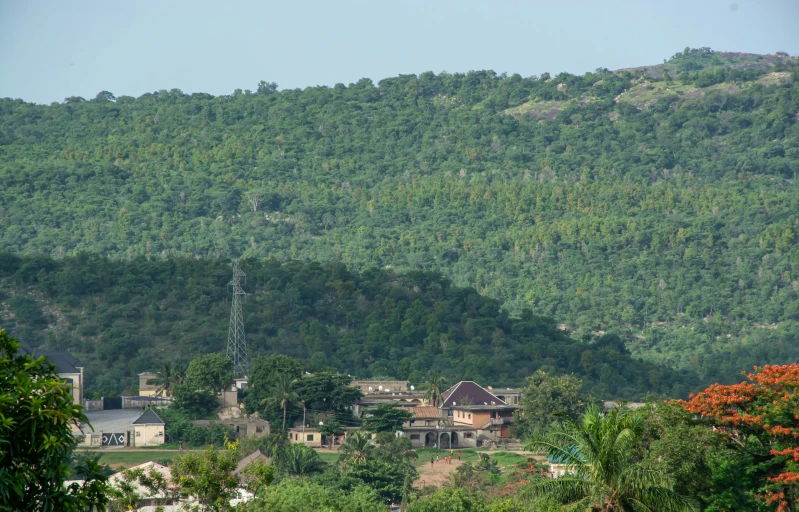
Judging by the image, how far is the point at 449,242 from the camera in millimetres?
174250

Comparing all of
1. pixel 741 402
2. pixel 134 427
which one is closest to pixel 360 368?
pixel 134 427

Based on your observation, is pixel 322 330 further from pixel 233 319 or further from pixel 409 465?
pixel 409 465

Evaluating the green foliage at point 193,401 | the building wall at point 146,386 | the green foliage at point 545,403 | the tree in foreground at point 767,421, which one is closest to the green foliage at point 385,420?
the green foliage at point 545,403

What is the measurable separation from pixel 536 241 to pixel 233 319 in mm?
69252

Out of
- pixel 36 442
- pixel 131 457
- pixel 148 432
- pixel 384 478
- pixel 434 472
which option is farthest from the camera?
pixel 148 432

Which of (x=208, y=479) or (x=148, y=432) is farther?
(x=148, y=432)

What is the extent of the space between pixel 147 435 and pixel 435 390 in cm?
2073

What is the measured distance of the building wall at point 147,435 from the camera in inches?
2881

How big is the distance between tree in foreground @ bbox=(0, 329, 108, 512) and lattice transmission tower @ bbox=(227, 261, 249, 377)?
77551 mm

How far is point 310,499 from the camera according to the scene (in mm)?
44469

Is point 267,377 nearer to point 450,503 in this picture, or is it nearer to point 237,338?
point 237,338

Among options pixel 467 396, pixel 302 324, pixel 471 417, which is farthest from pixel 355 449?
pixel 302 324

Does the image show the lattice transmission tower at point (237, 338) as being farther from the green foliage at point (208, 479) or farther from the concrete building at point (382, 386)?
the green foliage at point (208, 479)

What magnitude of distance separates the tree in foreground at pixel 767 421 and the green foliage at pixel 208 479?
13600 mm
